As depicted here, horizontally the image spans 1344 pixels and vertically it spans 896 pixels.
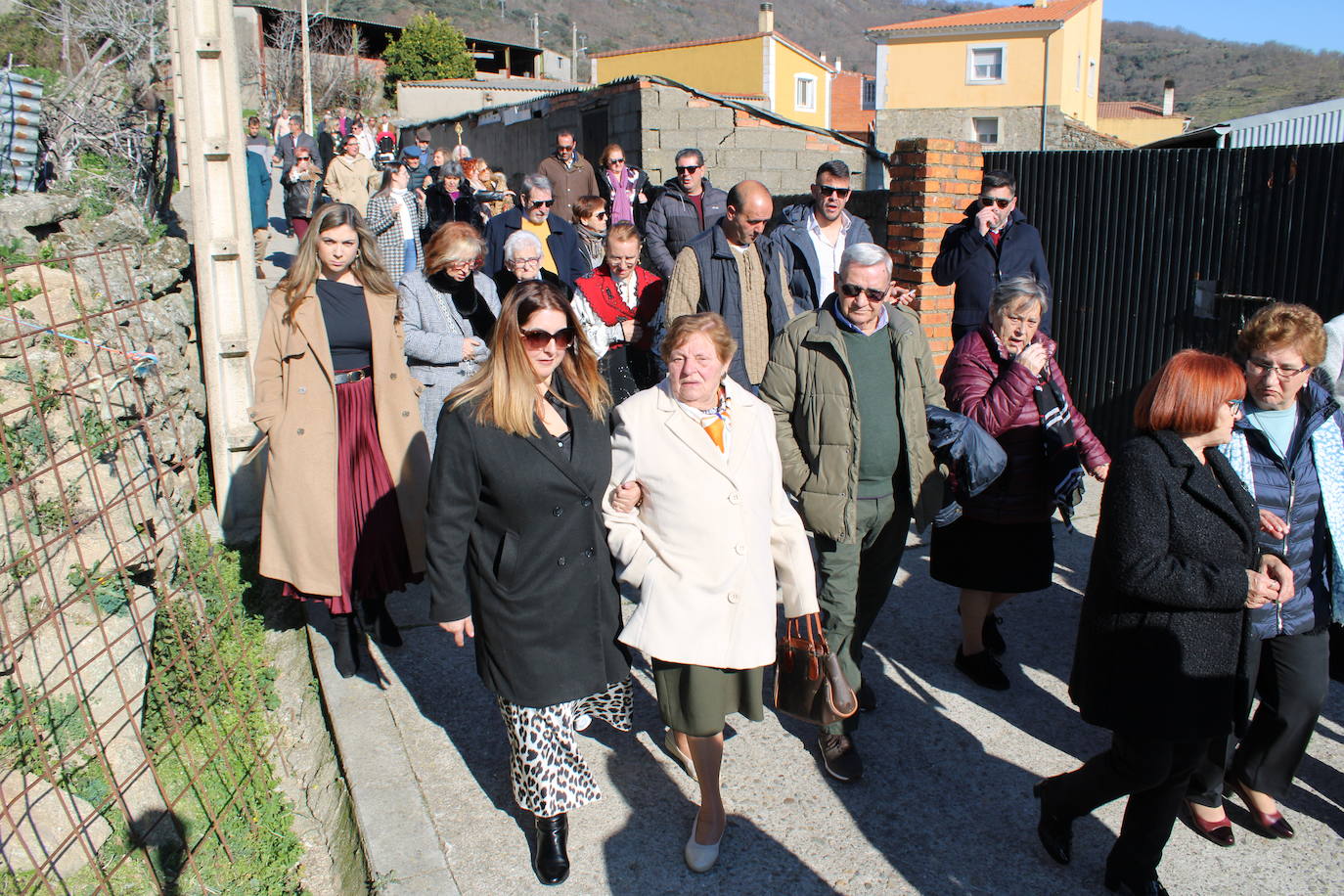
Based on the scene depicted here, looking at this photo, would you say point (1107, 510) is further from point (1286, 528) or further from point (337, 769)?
point (337, 769)

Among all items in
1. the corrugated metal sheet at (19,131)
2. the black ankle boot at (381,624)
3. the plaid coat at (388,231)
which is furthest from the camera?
the corrugated metal sheet at (19,131)

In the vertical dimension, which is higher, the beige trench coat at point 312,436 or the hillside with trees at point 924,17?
the hillside with trees at point 924,17

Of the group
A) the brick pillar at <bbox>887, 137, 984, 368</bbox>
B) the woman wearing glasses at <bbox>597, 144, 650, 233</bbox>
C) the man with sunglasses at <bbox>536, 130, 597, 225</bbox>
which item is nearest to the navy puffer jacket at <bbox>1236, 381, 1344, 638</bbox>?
the brick pillar at <bbox>887, 137, 984, 368</bbox>

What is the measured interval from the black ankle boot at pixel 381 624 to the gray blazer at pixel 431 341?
2.65 feet

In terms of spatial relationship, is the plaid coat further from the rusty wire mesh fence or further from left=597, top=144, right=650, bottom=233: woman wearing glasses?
left=597, top=144, right=650, bottom=233: woman wearing glasses

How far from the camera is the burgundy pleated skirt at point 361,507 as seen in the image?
4.40 metres

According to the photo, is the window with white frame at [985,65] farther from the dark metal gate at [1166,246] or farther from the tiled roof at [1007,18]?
the dark metal gate at [1166,246]

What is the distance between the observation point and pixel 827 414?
3.68 m

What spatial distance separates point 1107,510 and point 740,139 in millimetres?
9505

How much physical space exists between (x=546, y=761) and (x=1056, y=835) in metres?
1.59

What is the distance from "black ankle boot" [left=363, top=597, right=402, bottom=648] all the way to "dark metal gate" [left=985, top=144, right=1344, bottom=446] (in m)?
5.08

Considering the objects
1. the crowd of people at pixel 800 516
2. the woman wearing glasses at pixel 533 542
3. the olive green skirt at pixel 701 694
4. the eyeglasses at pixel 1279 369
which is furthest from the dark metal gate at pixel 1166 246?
the woman wearing glasses at pixel 533 542

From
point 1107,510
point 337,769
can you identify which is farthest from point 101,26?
point 1107,510

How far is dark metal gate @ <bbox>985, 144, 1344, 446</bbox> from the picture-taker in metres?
6.09
